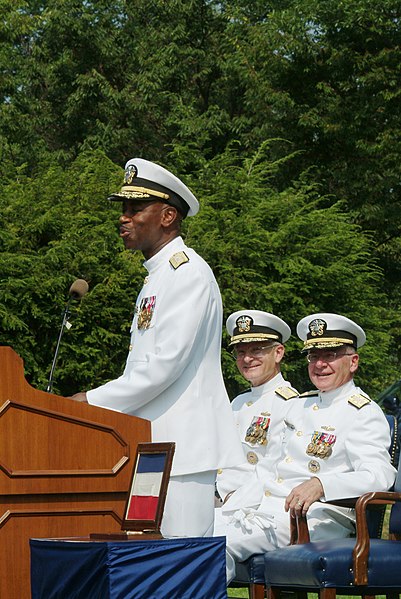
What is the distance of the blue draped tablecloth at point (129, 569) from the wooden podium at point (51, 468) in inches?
4.7

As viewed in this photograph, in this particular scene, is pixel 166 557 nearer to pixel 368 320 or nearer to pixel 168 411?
pixel 168 411

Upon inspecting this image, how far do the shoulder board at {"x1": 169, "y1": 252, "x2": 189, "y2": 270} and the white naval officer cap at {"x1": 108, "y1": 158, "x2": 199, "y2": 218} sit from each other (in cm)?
23

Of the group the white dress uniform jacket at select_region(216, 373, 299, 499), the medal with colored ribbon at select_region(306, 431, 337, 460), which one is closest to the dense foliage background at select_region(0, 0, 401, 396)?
the white dress uniform jacket at select_region(216, 373, 299, 499)

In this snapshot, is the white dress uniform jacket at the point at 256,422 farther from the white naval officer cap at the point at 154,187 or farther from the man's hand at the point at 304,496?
the white naval officer cap at the point at 154,187

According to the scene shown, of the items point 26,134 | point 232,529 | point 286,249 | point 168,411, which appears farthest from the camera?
point 26,134

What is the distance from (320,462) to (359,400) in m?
0.36

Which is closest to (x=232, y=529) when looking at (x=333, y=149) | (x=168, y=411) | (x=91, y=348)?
(x=168, y=411)

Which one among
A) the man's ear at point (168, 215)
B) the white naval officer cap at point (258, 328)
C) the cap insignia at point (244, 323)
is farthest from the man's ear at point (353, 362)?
the man's ear at point (168, 215)

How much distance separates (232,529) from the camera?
5.60m

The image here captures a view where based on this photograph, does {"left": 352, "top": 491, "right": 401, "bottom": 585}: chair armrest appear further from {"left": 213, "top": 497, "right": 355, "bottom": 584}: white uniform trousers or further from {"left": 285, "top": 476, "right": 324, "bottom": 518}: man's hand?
{"left": 213, "top": 497, "right": 355, "bottom": 584}: white uniform trousers

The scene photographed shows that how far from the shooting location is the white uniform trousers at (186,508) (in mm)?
4254

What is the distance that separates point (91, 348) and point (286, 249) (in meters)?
3.17

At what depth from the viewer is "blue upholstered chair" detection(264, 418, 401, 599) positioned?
16.1 feet

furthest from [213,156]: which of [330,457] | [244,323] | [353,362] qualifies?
[330,457]
